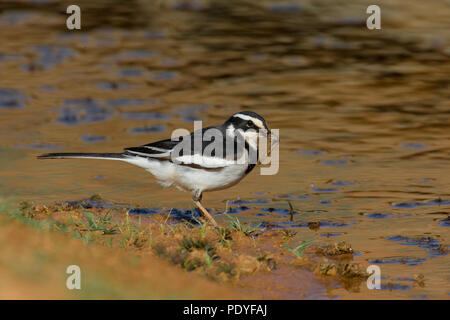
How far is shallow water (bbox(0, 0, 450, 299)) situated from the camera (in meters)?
9.76

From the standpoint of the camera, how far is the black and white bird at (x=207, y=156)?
8.59m

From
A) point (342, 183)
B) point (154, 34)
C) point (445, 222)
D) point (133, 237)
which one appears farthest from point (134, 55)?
point (133, 237)

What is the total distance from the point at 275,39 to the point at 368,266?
11583mm

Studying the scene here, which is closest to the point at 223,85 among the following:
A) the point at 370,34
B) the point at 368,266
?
the point at 370,34

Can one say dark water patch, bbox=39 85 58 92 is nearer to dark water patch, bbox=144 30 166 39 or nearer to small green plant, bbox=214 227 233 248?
dark water patch, bbox=144 30 166 39

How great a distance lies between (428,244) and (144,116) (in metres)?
6.15

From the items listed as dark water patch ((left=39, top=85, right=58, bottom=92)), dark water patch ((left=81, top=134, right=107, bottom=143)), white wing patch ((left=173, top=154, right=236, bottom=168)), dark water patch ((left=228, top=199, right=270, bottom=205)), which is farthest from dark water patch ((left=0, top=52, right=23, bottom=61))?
white wing patch ((left=173, top=154, right=236, bottom=168))

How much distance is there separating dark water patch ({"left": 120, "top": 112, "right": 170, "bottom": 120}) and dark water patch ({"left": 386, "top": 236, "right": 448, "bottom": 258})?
563cm

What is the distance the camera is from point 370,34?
19.5 m

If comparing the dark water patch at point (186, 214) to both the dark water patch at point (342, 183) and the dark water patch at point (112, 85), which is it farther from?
the dark water patch at point (112, 85)

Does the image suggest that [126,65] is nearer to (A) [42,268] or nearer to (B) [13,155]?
(B) [13,155]

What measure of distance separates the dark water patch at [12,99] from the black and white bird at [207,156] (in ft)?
18.1

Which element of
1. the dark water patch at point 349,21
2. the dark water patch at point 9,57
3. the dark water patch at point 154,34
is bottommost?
the dark water patch at point 9,57

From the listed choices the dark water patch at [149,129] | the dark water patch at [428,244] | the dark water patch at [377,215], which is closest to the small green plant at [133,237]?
the dark water patch at [428,244]
